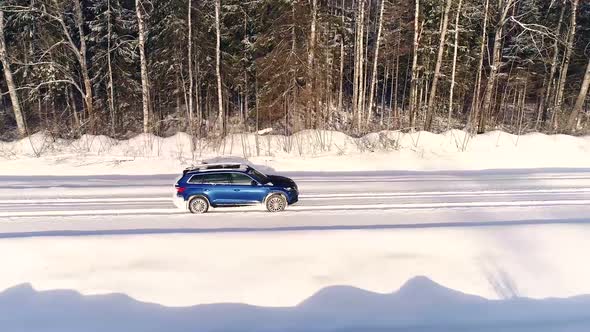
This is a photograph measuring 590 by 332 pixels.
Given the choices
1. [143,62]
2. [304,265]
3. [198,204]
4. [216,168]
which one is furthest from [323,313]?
[143,62]

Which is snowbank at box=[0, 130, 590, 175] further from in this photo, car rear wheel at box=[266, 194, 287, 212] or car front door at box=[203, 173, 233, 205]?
car front door at box=[203, 173, 233, 205]

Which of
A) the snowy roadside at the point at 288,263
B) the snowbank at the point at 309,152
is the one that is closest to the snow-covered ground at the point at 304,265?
the snowy roadside at the point at 288,263

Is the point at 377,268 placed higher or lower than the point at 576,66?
lower

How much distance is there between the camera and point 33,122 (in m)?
32.8

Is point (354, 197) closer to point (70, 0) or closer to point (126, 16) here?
point (70, 0)

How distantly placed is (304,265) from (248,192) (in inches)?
157

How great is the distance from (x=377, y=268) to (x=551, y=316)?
3.15 m

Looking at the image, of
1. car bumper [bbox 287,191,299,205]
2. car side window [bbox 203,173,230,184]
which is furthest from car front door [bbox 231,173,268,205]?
car bumper [bbox 287,191,299,205]

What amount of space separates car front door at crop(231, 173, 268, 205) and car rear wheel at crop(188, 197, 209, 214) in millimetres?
866

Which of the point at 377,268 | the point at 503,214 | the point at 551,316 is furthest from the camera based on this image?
the point at 503,214

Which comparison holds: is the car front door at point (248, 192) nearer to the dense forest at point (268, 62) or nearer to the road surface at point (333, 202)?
the road surface at point (333, 202)

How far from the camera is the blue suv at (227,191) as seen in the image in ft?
36.6

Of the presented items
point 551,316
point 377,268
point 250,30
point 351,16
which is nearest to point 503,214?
point 551,316

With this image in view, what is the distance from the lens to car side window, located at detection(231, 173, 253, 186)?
37.2ft
